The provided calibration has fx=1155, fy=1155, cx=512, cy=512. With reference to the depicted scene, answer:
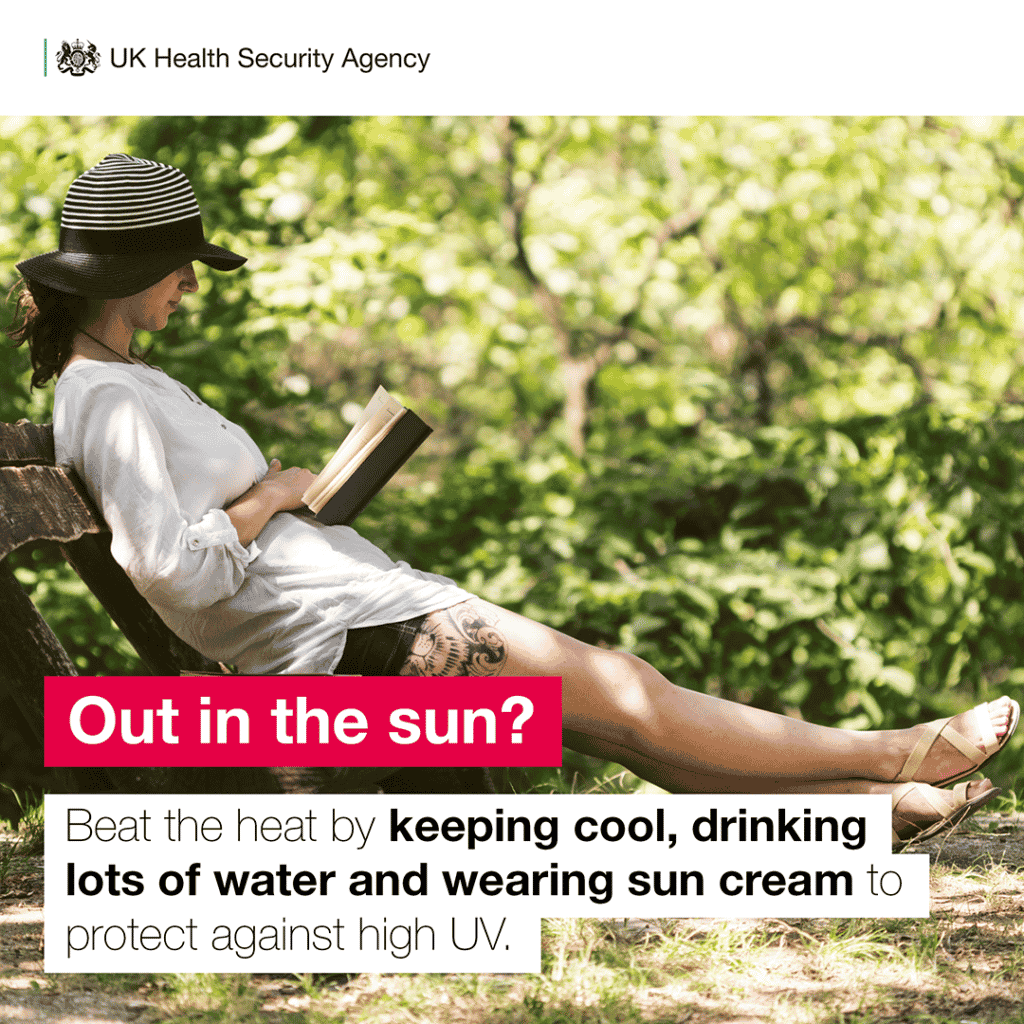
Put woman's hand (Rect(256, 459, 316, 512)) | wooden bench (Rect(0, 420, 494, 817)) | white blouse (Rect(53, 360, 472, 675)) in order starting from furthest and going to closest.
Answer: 1. woman's hand (Rect(256, 459, 316, 512))
2. wooden bench (Rect(0, 420, 494, 817))
3. white blouse (Rect(53, 360, 472, 675))

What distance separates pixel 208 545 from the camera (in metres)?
2.30

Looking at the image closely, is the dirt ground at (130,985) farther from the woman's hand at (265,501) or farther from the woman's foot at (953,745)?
the woman's hand at (265,501)

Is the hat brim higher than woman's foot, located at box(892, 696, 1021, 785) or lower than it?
higher

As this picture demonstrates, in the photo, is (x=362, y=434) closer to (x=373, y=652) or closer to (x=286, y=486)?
(x=286, y=486)

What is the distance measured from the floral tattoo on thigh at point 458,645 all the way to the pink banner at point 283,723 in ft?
0.12

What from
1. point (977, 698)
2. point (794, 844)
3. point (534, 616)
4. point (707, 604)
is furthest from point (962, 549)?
point (794, 844)

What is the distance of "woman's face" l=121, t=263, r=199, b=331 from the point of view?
250 centimetres

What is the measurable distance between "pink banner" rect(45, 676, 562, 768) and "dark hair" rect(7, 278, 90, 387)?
0.70 metres

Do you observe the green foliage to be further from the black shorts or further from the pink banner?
the black shorts

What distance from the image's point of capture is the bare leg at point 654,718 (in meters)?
2.48

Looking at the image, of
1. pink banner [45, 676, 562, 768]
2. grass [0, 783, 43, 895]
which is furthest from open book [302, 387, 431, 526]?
grass [0, 783, 43, 895]
